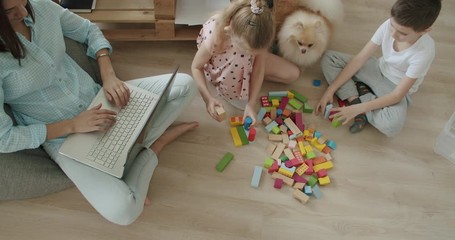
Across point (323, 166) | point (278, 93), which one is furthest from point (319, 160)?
point (278, 93)

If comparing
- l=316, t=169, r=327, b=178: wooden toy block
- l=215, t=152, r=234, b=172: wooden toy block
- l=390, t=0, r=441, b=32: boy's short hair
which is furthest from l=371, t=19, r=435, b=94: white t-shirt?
l=215, t=152, r=234, b=172: wooden toy block

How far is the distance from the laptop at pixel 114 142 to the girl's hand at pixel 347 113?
2.37ft

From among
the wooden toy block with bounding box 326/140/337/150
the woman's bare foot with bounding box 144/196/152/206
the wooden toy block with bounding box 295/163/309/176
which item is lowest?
the woman's bare foot with bounding box 144/196/152/206

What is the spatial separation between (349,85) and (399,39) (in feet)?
1.01

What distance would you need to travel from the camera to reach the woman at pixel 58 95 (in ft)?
3.13

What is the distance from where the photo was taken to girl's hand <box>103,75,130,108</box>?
1.16 meters

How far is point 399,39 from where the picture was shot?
1283 mm

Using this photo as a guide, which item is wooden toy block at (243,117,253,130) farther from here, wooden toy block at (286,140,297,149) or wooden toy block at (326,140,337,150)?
wooden toy block at (326,140,337,150)

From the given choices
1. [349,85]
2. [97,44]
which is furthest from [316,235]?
[97,44]

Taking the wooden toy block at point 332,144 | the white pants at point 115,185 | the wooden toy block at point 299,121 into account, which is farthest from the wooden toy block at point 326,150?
the white pants at point 115,185

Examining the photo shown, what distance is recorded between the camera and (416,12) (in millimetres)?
1146

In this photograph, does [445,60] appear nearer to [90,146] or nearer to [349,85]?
[349,85]

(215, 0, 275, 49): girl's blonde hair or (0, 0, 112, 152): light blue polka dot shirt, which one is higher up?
(215, 0, 275, 49): girl's blonde hair

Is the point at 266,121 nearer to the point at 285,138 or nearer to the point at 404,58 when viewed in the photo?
the point at 285,138
